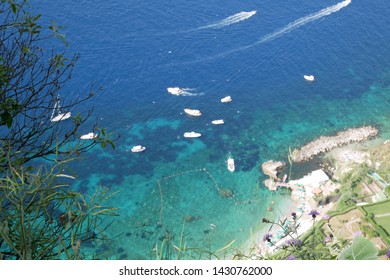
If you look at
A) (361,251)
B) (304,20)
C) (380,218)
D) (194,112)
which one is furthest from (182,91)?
(361,251)

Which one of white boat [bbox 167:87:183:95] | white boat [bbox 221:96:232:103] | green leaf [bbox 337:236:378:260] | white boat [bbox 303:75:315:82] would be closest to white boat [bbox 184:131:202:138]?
white boat [bbox 221:96:232:103]

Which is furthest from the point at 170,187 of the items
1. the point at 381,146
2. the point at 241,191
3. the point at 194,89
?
the point at 381,146

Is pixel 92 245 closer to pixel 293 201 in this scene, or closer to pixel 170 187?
pixel 170 187

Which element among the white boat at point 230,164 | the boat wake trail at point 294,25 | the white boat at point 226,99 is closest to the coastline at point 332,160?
the white boat at point 230,164

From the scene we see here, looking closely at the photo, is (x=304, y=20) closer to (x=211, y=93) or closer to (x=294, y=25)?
(x=294, y=25)
